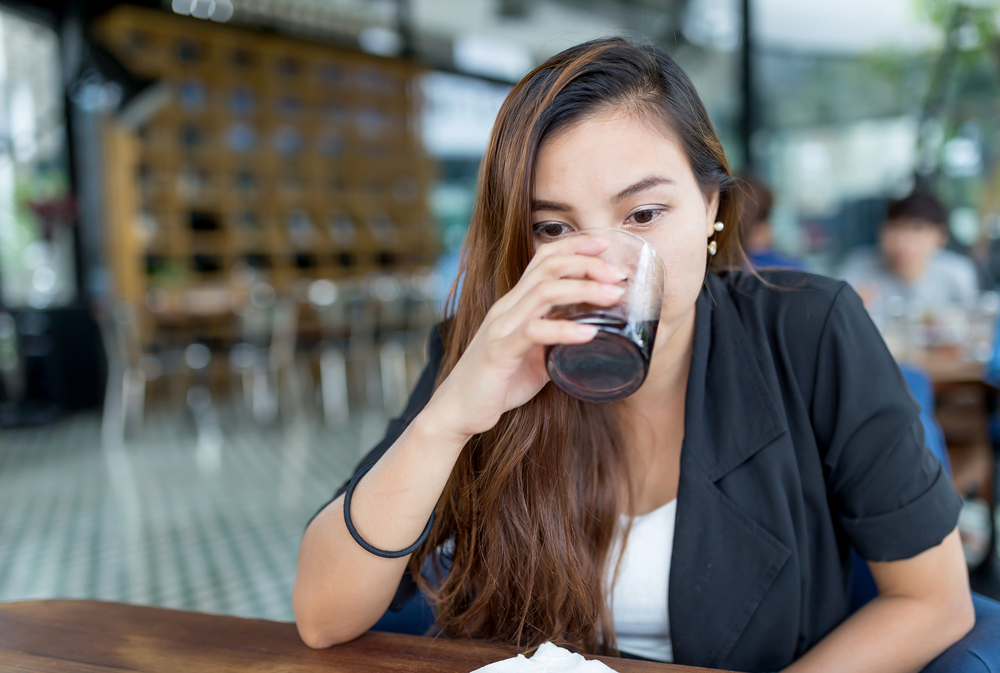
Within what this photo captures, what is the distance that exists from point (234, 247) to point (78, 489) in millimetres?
3713

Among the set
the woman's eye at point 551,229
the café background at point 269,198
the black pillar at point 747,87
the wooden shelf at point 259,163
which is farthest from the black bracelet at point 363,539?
the black pillar at point 747,87

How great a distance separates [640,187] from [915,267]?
10.4ft

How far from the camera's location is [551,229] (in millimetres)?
870

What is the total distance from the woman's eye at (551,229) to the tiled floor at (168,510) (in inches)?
78.7

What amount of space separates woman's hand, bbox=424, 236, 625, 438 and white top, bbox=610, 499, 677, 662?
35 centimetres

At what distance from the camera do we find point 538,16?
8.27 m

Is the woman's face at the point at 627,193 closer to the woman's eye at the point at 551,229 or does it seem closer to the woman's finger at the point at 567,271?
the woman's eye at the point at 551,229

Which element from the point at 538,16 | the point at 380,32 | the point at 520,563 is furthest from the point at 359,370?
the point at 520,563

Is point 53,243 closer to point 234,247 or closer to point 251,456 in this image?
point 234,247

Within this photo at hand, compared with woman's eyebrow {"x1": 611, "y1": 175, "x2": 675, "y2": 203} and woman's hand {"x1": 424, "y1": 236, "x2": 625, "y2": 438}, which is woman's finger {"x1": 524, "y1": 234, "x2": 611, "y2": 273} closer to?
woman's hand {"x1": 424, "y1": 236, "x2": 625, "y2": 438}

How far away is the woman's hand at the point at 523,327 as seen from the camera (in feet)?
2.16

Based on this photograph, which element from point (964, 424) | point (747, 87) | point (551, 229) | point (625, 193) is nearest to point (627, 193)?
point (625, 193)

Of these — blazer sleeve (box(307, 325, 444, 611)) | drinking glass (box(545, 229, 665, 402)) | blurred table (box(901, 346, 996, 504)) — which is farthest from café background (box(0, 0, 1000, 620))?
drinking glass (box(545, 229, 665, 402))

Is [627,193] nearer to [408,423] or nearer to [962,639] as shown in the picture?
[408,423]
